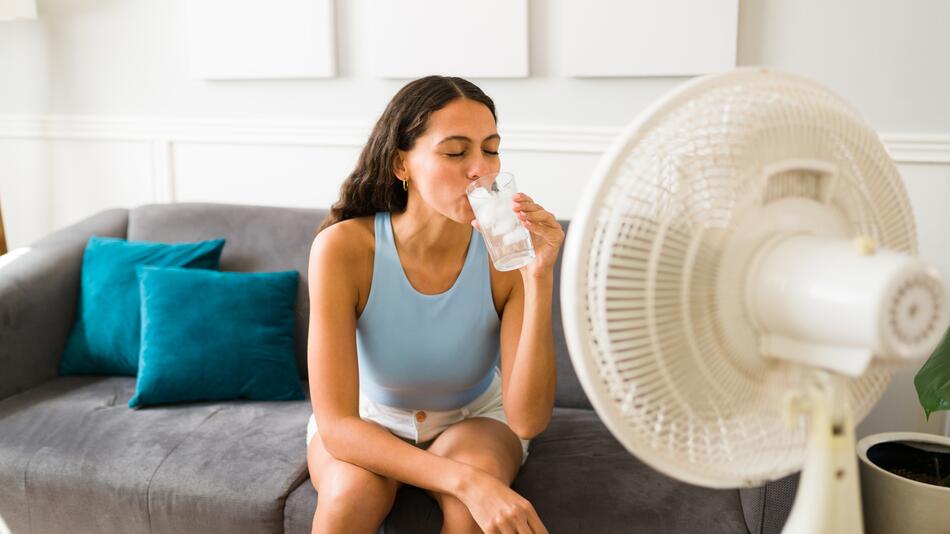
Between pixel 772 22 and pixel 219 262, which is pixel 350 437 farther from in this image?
pixel 772 22

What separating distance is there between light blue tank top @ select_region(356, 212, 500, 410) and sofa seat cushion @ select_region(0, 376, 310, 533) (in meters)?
0.30

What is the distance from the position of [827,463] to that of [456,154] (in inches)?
38.1

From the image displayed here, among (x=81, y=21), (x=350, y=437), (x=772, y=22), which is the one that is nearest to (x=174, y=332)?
(x=350, y=437)

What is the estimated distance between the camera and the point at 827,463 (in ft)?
2.55

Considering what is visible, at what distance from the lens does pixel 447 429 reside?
180cm

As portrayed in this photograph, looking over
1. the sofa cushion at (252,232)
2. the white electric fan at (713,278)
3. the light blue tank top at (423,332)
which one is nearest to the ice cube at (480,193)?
the light blue tank top at (423,332)

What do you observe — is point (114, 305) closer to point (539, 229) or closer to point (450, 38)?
point (450, 38)

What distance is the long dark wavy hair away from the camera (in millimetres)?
1661

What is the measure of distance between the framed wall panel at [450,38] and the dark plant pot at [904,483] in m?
1.30

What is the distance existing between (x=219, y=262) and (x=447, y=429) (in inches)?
40.0

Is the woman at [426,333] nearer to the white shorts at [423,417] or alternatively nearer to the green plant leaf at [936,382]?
the white shorts at [423,417]

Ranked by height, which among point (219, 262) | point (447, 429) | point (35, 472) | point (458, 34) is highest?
point (458, 34)

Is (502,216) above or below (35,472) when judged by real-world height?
above

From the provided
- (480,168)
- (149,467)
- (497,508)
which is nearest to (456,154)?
(480,168)
